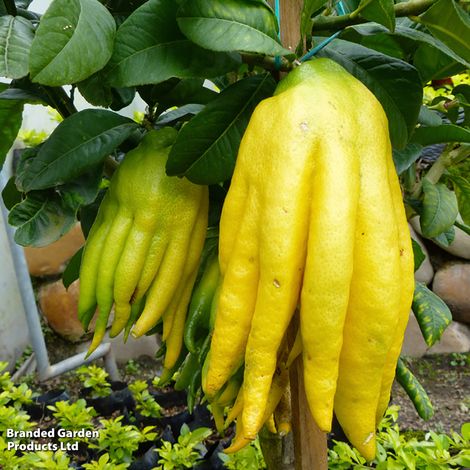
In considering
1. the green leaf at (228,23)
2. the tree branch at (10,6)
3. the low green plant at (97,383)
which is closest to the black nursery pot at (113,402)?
the low green plant at (97,383)

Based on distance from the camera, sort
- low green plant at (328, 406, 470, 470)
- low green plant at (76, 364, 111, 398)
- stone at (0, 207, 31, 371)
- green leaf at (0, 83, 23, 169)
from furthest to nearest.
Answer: stone at (0, 207, 31, 371) → low green plant at (76, 364, 111, 398) → low green plant at (328, 406, 470, 470) → green leaf at (0, 83, 23, 169)

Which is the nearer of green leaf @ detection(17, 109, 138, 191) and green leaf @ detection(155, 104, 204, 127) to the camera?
green leaf @ detection(17, 109, 138, 191)

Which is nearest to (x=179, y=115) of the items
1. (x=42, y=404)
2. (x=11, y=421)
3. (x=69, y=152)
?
(x=69, y=152)

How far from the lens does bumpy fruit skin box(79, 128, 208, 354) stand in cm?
49

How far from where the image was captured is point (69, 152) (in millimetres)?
544

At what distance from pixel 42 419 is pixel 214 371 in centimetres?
Result: 147

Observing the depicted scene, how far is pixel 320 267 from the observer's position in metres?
0.33

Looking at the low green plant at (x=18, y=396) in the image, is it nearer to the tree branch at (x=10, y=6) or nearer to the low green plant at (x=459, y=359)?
the tree branch at (x=10, y=6)

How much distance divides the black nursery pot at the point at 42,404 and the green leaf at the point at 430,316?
1.31 meters

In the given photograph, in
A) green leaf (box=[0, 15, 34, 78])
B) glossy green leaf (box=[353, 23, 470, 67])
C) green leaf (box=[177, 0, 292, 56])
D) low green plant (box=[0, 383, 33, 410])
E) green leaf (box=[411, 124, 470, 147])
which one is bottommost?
low green plant (box=[0, 383, 33, 410])

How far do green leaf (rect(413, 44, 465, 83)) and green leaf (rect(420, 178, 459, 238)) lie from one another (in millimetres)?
196

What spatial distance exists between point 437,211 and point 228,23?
0.43 m

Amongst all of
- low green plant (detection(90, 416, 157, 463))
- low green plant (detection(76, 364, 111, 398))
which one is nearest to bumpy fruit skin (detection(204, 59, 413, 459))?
low green plant (detection(90, 416, 157, 463))

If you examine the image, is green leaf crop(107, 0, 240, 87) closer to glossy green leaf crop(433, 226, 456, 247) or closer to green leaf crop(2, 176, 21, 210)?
green leaf crop(2, 176, 21, 210)
